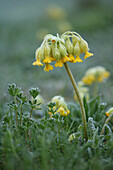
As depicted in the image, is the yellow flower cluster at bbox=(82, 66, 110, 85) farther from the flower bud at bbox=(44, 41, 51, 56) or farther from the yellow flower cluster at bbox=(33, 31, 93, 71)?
the flower bud at bbox=(44, 41, 51, 56)

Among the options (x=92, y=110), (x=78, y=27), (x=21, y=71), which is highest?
(x=78, y=27)

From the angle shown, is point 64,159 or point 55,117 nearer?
point 64,159

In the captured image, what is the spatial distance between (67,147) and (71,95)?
257cm

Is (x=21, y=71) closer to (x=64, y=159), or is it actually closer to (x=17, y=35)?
(x=64, y=159)

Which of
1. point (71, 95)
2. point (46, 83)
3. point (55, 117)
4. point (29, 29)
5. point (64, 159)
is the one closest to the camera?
point (64, 159)

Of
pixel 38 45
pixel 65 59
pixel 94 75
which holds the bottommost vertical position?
pixel 65 59

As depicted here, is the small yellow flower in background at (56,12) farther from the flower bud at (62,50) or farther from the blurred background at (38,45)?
the flower bud at (62,50)

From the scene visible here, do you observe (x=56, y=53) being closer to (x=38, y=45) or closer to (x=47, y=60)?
(x=47, y=60)

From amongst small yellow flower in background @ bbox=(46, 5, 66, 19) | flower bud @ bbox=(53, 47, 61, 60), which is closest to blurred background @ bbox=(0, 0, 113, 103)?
small yellow flower in background @ bbox=(46, 5, 66, 19)

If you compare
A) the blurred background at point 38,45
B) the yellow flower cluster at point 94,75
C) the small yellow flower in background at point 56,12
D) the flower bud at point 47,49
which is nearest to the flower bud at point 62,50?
the flower bud at point 47,49

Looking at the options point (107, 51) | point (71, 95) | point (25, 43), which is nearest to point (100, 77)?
point (71, 95)

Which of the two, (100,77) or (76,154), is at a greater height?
(100,77)

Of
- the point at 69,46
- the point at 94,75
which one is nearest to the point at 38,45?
the point at 94,75

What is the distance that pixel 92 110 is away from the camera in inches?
103
